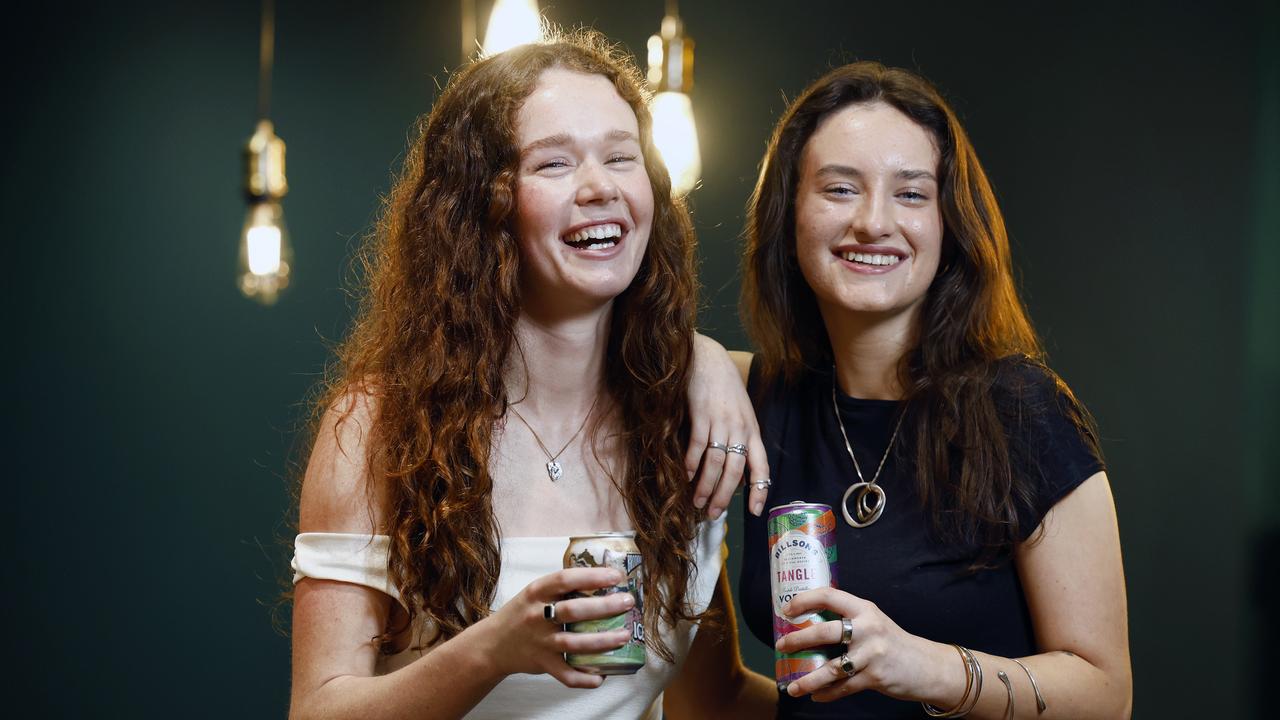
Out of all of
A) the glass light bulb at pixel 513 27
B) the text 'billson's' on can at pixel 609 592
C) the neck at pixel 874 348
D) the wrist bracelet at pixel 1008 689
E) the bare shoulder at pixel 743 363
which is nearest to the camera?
the text 'billson's' on can at pixel 609 592

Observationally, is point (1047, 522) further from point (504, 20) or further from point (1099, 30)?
point (1099, 30)

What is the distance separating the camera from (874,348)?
1.85m

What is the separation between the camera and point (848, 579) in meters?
1.67

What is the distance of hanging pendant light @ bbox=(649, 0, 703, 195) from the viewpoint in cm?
232

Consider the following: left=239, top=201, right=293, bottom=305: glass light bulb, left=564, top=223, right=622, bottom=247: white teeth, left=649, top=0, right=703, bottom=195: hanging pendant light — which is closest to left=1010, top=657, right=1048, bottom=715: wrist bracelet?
left=564, top=223, right=622, bottom=247: white teeth

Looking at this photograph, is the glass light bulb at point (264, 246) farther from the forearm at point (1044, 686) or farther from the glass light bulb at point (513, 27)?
the forearm at point (1044, 686)

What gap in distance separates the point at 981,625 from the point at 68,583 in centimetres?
297

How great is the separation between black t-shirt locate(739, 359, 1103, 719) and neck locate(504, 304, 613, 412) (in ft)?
1.10

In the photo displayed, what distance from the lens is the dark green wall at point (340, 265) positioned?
2.99 m

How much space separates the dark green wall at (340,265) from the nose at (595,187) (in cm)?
201

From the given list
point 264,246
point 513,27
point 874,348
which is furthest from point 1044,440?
point 264,246

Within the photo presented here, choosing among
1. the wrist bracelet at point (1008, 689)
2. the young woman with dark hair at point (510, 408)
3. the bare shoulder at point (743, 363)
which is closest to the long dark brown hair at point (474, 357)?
the young woman with dark hair at point (510, 408)

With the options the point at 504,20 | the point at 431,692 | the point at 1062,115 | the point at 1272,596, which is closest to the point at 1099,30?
the point at 1062,115

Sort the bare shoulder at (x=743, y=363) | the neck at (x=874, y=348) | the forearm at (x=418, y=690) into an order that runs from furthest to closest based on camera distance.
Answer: the bare shoulder at (x=743, y=363) → the neck at (x=874, y=348) → the forearm at (x=418, y=690)
